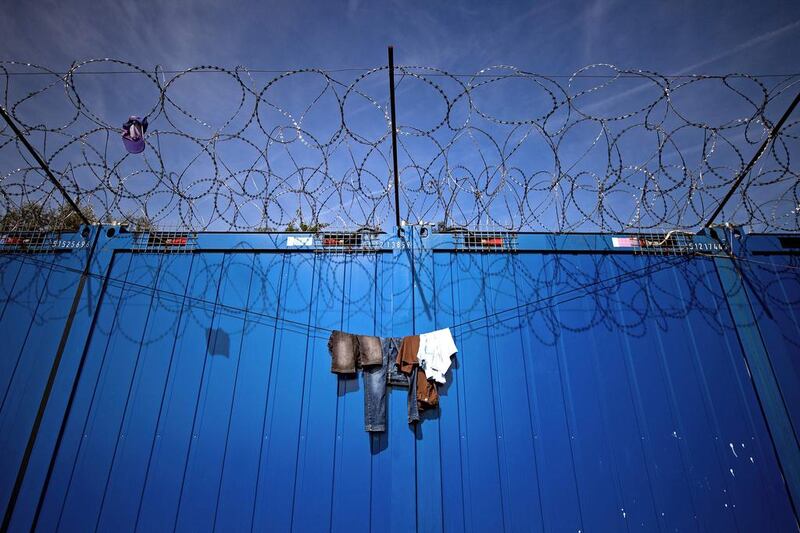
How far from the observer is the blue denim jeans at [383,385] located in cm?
514

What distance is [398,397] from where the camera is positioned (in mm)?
5305

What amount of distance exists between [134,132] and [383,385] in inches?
179

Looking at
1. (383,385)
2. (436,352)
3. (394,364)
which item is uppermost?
(436,352)

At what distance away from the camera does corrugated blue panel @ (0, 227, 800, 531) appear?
4.91 metres

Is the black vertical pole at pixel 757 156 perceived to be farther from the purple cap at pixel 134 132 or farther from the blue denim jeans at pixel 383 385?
the purple cap at pixel 134 132

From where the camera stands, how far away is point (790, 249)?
20.7 ft

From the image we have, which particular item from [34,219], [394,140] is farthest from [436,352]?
[34,219]

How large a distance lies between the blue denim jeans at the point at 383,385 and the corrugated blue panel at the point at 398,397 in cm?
13

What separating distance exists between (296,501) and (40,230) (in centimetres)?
583

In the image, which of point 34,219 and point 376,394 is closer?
point 376,394

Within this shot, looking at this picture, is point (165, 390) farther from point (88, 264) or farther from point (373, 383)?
point (373, 383)

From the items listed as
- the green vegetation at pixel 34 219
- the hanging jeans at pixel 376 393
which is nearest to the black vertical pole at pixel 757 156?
the hanging jeans at pixel 376 393

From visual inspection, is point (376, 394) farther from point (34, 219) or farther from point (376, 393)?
point (34, 219)

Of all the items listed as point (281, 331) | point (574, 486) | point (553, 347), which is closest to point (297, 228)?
point (281, 331)
